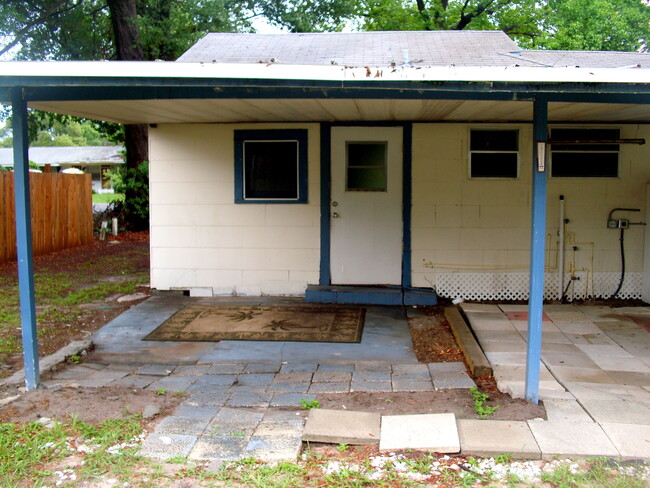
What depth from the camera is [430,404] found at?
408cm

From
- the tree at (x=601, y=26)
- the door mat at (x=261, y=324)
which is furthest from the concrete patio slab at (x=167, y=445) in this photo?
the tree at (x=601, y=26)

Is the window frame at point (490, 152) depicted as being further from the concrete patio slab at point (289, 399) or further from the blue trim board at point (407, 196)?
the concrete patio slab at point (289, 399)

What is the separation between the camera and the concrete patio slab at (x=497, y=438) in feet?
11.0

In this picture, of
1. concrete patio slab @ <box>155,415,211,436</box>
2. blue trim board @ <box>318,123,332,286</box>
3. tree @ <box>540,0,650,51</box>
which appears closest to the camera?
concrete patio slab @ <box>155,415,211,436</box>

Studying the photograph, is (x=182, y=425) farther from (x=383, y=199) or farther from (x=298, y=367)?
(x=383, y=199)

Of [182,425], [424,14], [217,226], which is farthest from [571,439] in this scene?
[424,14]

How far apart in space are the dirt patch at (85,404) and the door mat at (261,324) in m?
1.51

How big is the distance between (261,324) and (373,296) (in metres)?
1.57

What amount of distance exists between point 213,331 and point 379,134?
3.22 meters

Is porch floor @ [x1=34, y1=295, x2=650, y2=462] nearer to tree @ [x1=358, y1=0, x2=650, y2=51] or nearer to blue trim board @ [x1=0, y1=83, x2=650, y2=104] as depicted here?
blue trim board @ [x1=0, y1=83, x2=650, y2=104]

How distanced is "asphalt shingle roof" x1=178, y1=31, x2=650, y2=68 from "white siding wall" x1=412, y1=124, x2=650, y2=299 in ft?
3.52

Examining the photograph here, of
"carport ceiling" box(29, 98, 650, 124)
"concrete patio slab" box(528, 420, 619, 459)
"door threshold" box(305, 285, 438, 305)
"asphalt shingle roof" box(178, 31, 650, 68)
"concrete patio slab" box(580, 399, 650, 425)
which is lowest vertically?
"concrete patio slab" box(528, 420, 619, 459)

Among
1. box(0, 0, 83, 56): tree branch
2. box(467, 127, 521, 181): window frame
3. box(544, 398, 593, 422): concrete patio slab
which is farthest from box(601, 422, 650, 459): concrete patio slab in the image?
box(0, 0, 83, 56): tree branch

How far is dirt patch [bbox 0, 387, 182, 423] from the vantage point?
12.9 ft
